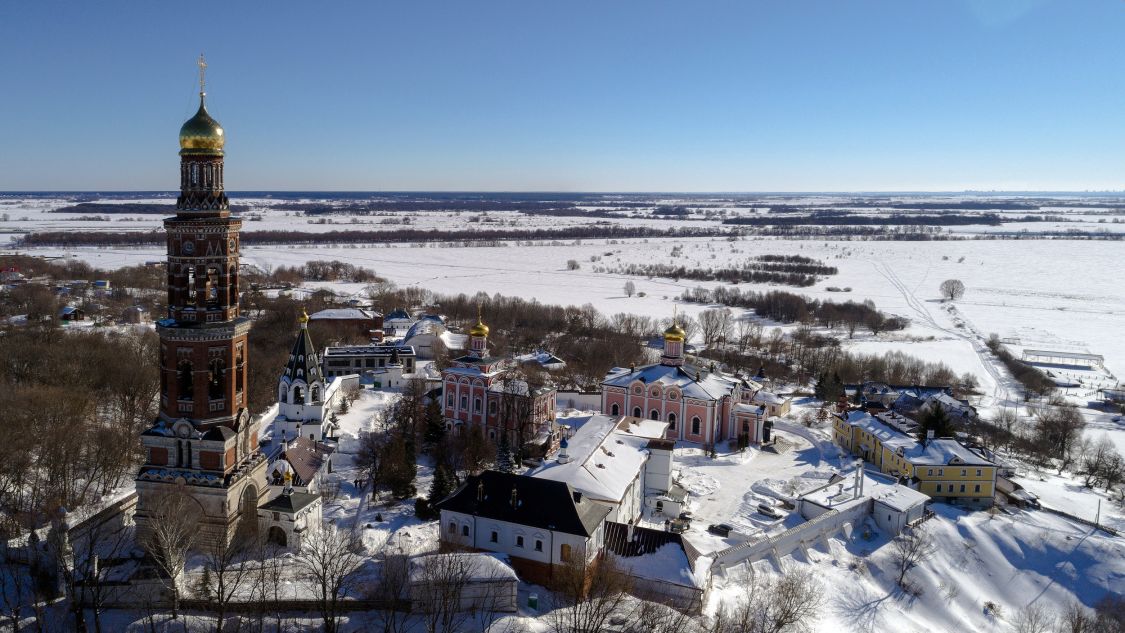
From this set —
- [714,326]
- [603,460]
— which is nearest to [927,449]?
[603,460]

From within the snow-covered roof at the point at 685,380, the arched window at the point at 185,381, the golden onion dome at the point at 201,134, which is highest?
the golden onion dome at the point at 201,134

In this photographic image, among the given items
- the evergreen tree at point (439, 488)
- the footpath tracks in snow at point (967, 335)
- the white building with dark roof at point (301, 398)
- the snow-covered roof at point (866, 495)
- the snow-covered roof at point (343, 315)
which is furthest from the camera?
the snow-covered roof at point (343, 315)

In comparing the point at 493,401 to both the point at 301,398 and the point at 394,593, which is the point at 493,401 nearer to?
the point at 301,398

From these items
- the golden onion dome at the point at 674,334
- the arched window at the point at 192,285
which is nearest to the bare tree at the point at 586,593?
the arched window at the point at 192,285

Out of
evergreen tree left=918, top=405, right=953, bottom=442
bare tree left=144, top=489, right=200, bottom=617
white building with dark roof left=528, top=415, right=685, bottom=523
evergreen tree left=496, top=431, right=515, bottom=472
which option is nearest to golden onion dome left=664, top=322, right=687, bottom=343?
white building with dark roof left=528, top=415, right=685, bottom=523

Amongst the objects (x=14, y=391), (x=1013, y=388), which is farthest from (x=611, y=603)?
(x=1013, y=388)

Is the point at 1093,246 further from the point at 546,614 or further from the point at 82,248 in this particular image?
the point at 82,248

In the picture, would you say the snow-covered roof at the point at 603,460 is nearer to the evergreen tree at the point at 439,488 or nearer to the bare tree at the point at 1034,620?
the evergreen tree at the point at 439,488
